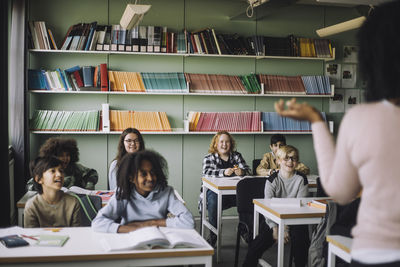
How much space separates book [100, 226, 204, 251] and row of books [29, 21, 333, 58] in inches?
147

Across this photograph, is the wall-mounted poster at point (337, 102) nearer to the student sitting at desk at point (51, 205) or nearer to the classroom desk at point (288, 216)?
the classroom desk at point (288, 216)

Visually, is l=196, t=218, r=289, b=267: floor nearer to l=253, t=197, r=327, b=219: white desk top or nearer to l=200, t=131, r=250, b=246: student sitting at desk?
l=200, t=131, r=250, b=246: student sitting at desk

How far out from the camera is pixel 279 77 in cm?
652

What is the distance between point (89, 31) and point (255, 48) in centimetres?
222

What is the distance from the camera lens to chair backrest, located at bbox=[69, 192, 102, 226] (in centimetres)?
320

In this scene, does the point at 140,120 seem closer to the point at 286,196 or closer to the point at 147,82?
the point at 147,82

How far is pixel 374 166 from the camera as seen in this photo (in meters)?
1.31

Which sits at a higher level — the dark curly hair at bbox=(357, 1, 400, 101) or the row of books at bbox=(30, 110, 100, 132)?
the dark curly hair at bbox=(357, 1, 400, 101)

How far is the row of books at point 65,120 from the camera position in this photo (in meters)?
5.73

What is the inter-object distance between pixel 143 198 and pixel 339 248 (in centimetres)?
123

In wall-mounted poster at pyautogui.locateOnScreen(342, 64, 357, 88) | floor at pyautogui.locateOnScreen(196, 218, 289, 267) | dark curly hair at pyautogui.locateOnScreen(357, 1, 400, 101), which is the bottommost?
floor at pyautogui.locateOnScreen(196, 218, 289, 267)

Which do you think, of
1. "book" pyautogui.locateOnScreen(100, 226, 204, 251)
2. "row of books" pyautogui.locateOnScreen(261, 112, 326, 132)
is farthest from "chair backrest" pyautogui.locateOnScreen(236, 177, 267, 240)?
"row of books" pyautogui.locateOnScreen(261, 112, 326, 132)

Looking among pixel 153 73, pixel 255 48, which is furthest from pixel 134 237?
pixel 255 48

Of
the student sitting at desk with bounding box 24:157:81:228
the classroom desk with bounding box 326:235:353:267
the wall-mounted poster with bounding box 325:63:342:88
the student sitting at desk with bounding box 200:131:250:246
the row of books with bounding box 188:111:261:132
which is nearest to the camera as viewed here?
the classroom desk with bounding box 326:235:353:267
